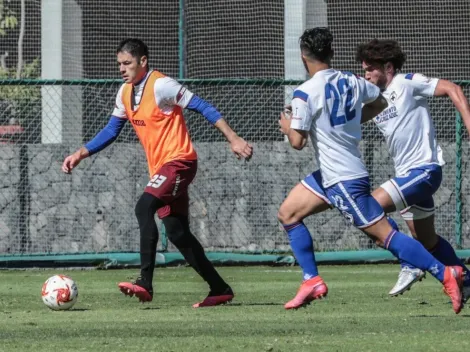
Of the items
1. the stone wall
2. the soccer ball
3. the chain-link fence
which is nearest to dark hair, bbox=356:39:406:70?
the soccer ball

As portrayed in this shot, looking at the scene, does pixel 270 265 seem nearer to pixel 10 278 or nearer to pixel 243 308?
pixel 10 278

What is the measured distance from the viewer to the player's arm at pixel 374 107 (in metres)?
8.69

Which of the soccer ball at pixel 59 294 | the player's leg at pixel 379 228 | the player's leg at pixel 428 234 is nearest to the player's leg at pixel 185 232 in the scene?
the soccer ball at pixel 59 294

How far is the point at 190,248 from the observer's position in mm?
9859

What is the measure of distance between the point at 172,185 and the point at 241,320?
1716mm

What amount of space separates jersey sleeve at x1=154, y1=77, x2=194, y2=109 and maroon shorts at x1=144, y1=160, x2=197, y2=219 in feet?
1.55

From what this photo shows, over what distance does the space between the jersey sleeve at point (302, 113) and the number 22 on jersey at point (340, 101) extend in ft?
0.52

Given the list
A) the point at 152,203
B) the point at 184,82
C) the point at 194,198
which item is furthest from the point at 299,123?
the point at 194,198

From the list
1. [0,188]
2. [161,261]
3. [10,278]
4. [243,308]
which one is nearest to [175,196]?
[243,308]

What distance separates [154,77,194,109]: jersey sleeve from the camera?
973 centimetres

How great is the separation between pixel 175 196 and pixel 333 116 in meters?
1.85

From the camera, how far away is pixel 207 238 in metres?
15.8

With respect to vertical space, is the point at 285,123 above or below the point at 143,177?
above

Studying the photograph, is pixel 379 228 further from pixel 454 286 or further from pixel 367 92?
pixel 367 92
